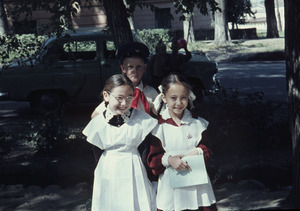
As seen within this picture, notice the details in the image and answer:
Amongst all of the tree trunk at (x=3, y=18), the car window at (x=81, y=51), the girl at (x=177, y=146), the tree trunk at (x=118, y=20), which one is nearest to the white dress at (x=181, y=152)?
the girl at (x=177, y=146)

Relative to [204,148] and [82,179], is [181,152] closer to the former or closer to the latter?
[204,148]

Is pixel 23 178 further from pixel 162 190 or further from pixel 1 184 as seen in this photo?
pixel 162 190

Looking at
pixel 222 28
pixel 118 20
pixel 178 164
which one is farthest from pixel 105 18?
pixel 178 164

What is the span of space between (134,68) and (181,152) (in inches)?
29.2

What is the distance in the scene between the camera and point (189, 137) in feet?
11.2

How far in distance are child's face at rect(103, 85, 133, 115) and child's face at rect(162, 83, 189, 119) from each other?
28 cm

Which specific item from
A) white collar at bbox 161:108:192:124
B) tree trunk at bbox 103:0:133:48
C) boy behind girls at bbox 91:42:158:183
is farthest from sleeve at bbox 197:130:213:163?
tree trunk at bbox 103:0:133:48

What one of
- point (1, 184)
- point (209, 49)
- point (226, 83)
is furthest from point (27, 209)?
point (209, 49)

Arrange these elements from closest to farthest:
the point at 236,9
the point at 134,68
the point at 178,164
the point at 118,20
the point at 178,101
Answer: the point at 178,164 < the point at 178,101 < the point at 134,68 < the point at 118,20 < the point at 236,9

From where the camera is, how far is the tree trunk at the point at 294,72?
459 cm

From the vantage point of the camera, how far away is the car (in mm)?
9812

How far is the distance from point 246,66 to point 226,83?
16.6 ft

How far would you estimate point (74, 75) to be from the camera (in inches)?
390

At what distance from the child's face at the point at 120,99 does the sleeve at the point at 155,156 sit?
30cm
